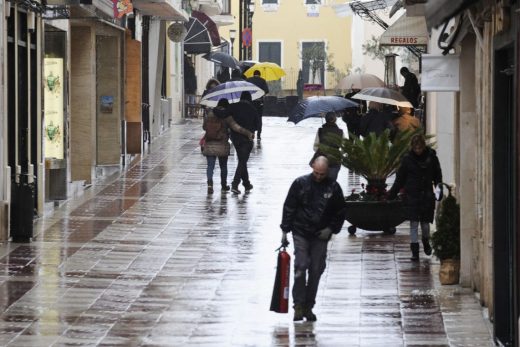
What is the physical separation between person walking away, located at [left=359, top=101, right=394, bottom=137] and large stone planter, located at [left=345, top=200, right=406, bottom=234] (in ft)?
21.6

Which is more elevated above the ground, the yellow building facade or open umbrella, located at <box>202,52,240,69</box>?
the yellow building facade

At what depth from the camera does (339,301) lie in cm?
1537

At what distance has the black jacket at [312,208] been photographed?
47.1ft

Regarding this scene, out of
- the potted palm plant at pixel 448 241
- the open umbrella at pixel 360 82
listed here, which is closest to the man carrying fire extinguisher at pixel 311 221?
the potted palm plant at pixel 448 241

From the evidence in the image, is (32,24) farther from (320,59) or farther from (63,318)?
(320,59)

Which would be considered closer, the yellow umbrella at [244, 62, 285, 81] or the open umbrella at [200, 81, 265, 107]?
the open umbrella at [200, 81, 265, 107]

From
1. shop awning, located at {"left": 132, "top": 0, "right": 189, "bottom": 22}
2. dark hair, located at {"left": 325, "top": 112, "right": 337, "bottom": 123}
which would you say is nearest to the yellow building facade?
shop awning, located at {"left": 132, "top": 0, "right": 189, "bottom": 22}

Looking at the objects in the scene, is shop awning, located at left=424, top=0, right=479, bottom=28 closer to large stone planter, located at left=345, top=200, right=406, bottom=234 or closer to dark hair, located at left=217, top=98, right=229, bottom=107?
Answer: large stone planter, located at left=345, top=200, right=406, bottom=234

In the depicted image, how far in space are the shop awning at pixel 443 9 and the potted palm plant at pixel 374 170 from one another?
910 cm

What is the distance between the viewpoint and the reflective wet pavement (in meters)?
13.5

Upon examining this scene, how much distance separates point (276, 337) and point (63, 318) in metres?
2.18

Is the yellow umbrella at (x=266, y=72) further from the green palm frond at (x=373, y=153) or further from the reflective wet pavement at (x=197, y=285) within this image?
the green palm frond at (x=373, y=153)

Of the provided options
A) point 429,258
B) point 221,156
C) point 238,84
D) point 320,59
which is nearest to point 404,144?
point 429,258

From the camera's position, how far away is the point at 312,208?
47.1 feet
